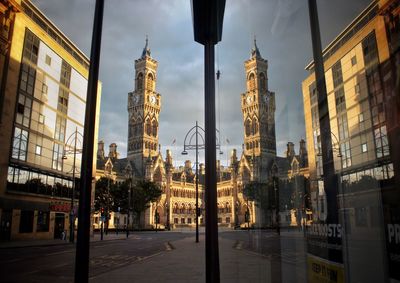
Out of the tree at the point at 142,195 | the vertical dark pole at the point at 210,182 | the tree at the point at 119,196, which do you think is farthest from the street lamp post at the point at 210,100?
the tree at the point at 142,195

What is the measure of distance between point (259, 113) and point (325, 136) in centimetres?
204

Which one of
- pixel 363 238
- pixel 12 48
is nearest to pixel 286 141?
pixel 363 238

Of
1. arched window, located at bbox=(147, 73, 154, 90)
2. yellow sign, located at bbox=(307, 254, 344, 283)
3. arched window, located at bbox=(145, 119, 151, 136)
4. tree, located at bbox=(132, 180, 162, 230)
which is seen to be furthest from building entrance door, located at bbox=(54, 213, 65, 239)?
arched window, located at bbox=(147, 73, 154, 90)

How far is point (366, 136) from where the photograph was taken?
157 centimetres

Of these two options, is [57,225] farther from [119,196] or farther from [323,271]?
[119,196]

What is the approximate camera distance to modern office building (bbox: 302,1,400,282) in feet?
4.48

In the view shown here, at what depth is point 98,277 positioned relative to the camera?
363 inches

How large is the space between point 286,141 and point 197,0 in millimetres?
2178

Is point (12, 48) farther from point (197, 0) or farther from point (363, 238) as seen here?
point (363, 238)

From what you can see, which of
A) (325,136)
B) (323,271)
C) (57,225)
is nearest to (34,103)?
(325,136)

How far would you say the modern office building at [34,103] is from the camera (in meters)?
3.28

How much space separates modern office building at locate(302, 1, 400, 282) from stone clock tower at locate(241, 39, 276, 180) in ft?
5.24

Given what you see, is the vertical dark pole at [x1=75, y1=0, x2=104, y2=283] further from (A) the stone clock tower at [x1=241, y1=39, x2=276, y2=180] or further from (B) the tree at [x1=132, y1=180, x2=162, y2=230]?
(B) the tree at [x1=132, y1=180, x2=162, y2=230]

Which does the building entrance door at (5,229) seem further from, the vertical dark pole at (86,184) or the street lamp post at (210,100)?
the street lamp post at (210,100)
